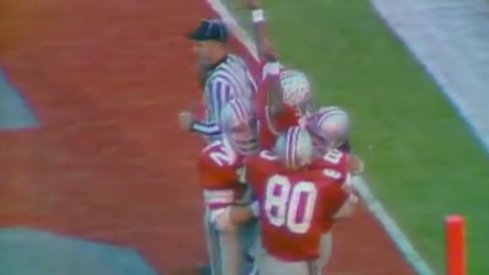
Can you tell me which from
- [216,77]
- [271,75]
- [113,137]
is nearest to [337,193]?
[271,75]

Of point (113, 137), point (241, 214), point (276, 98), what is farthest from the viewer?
point (113, 137)

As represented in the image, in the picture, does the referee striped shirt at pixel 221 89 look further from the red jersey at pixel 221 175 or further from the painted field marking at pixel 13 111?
the painted field marking at pixel 13 111

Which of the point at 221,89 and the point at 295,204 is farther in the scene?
the point at 221,89

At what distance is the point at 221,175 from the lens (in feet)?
36.9

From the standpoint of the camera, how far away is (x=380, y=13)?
17766 millimetres

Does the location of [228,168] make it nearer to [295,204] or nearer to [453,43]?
[295,204]

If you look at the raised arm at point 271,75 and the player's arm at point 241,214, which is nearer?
the raised arm at point 271,75

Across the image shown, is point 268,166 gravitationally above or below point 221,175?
above

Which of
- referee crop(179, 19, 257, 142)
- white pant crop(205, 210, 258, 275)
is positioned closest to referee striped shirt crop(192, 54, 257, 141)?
referee crop(179, 19, 257, 142)

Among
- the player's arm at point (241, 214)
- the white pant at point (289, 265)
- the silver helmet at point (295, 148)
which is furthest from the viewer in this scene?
the player's arm at point (241, 214)

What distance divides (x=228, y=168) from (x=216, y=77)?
0.58m

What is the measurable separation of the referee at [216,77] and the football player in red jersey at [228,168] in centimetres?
15

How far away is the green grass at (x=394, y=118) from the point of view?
45.1 ft

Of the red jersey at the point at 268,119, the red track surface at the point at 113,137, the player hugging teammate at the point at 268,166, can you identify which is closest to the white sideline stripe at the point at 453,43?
the red track surface at the point at 113,137
